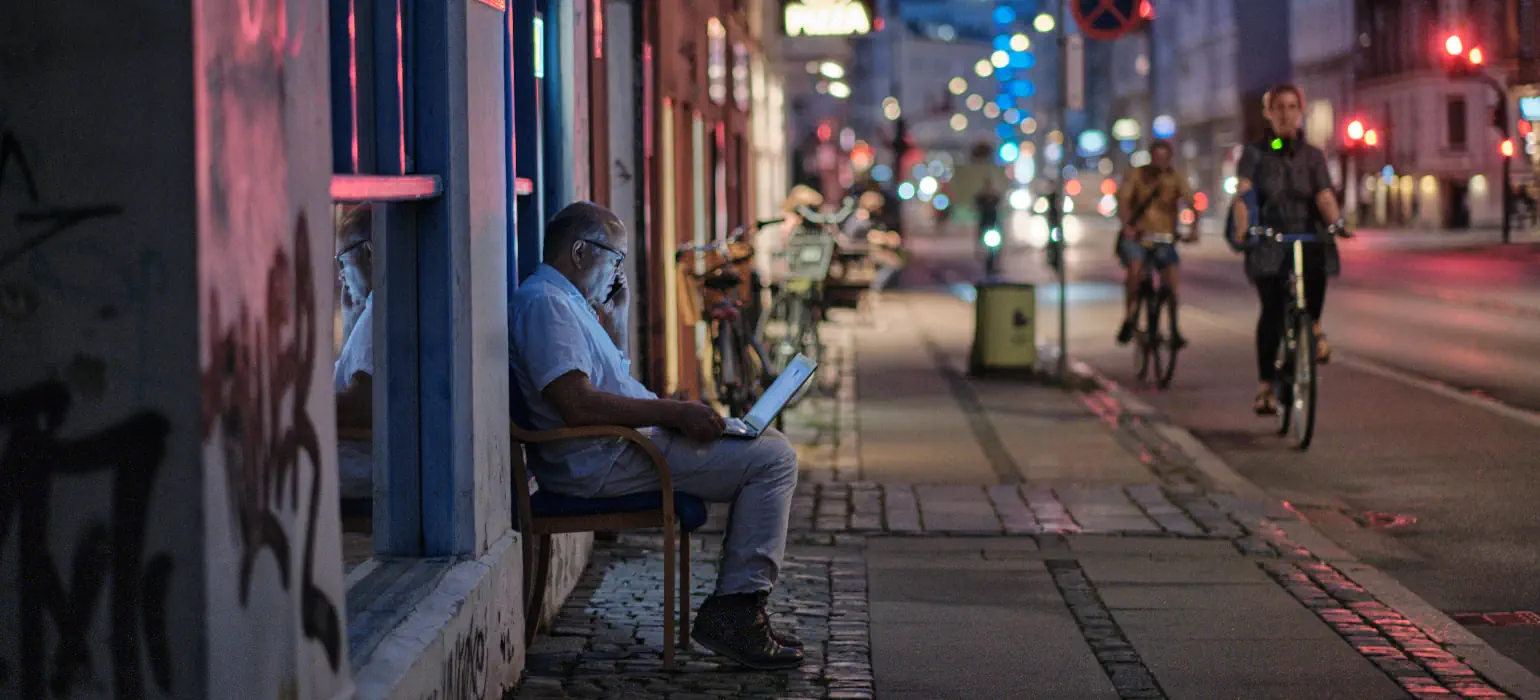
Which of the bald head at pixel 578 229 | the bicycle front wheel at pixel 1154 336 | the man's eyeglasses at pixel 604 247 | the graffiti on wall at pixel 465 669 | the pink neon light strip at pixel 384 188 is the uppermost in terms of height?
the pink neon light strip at pixel 384 188

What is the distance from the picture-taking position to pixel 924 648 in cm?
671

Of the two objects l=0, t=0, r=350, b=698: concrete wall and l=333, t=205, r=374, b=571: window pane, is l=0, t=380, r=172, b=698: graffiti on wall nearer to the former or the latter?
l=0, t=0, r=350, b=698: concrete wall

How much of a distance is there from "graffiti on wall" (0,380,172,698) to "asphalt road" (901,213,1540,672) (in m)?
4.44

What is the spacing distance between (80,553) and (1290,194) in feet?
32.5

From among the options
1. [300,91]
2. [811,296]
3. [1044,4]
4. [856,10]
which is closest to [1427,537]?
[300,91]

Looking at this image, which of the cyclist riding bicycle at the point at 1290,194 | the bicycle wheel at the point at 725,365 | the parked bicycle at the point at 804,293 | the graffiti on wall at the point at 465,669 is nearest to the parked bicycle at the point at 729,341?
the bicycle wheel at the point at 725,365

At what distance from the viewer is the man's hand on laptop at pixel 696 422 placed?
6.42 metres

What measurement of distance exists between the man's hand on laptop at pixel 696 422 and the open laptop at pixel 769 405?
9cm

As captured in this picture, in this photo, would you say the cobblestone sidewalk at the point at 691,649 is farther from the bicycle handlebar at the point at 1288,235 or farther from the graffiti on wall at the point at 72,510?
the bicycle handlebar at the point at 1288,235

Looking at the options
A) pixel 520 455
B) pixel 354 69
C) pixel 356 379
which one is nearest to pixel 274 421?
pixel 354 69

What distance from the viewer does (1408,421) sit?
45.2ft

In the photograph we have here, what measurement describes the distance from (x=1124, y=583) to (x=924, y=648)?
1399mm

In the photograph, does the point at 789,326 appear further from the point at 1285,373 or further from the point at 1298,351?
the point at 1298,351

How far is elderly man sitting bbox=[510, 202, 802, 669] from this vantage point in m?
6.39
